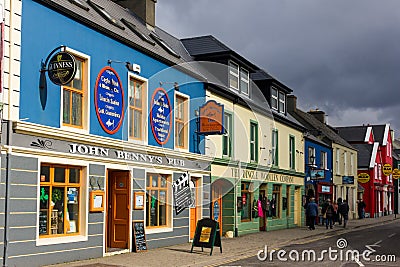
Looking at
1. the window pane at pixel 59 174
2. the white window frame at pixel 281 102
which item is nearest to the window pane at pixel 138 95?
the window pane at pixel 59 174

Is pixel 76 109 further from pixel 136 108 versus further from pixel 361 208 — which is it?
pixel 361 208

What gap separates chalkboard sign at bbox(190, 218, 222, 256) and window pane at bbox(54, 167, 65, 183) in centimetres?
487

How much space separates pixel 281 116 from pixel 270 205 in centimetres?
506

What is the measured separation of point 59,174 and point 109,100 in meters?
3.01

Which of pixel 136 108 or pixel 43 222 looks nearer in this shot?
pixel 43 222

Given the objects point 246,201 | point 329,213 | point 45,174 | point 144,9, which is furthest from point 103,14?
point 329,213

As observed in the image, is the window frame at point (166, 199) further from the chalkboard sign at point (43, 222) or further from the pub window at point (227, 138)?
the pub window at point (227, 138)

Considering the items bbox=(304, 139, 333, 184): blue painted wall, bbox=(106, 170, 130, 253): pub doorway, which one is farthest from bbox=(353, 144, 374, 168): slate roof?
bbox=(106, 170, 130, 253): pub doorway

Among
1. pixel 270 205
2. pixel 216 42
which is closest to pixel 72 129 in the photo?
pixel 216 42

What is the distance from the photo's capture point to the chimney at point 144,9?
24.4 metres

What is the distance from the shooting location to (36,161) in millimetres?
13555

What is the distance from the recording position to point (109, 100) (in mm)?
16703

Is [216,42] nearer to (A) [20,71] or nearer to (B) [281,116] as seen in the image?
(B) [281,116]

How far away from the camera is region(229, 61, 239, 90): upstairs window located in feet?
87.3
